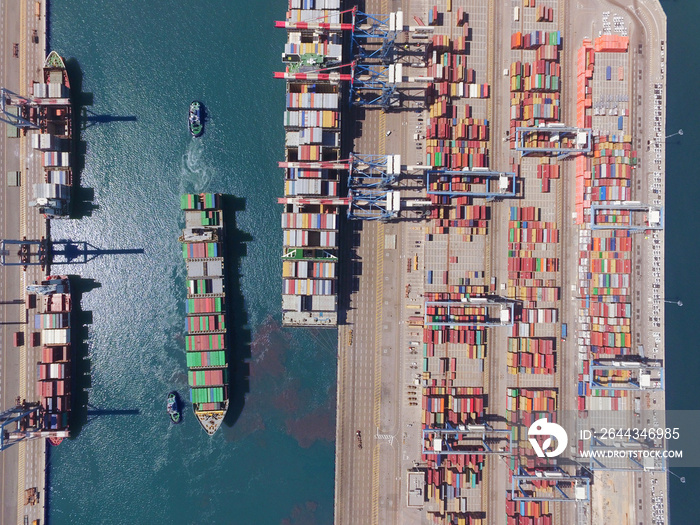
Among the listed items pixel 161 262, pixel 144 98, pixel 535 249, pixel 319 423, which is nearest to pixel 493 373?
pixel 535 249

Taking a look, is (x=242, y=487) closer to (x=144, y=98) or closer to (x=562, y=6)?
(x=144, y=98)

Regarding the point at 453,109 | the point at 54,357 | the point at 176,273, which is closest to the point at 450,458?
the point at 176,273

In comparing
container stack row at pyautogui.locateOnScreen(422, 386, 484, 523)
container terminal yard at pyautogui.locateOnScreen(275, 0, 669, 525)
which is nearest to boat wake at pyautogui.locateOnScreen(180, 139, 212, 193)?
container terminal yard at pyautogui.locateOnScreen(275, 0, 669, 525)

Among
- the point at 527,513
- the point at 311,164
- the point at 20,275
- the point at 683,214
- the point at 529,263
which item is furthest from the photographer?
the point at 683,214

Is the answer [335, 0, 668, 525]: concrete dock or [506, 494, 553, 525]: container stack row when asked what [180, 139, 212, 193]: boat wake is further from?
[506, 494, 553, 525]: container stack row

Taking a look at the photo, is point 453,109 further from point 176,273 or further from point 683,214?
point 176,273
